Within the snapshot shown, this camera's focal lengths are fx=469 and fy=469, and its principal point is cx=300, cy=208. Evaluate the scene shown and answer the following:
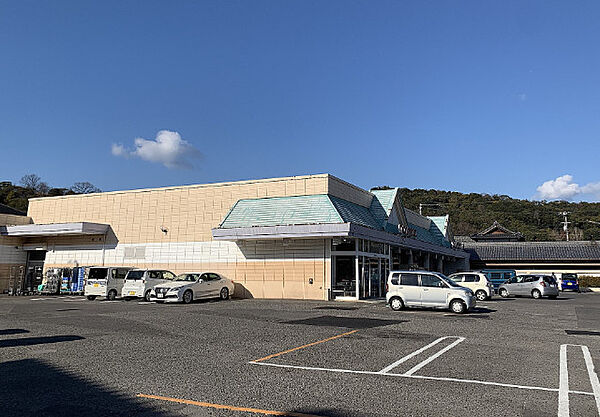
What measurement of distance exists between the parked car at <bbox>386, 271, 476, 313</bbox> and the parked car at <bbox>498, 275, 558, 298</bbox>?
1323 cm

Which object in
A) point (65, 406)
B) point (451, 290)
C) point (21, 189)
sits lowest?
point (65, 406)

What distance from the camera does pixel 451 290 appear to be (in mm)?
17109

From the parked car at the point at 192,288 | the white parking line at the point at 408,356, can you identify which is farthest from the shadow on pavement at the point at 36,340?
the parked car at the point at 192,288

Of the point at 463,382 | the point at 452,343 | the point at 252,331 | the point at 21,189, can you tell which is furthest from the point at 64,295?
the point at 21,189

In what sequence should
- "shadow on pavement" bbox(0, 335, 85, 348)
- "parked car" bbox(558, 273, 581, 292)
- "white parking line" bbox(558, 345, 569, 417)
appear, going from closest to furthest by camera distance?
Result: "white parking line" bbox(558, 345, 569, 417) < "shadow on pavement" bbox(0, 335, 85, 348) < "parked car" bbox(558, 273, 581, 292)

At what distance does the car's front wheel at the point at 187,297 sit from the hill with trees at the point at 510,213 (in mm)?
54990

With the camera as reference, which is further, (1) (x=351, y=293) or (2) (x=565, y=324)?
(1) (x=351, y=293)

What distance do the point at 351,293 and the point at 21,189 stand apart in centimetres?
5649

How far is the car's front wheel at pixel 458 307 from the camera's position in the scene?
16.9 m

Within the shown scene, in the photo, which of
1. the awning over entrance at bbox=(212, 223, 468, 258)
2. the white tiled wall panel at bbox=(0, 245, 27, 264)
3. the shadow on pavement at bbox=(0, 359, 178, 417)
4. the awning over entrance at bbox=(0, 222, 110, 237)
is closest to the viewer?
the shadow on pavement at bbox=(0, 359, 178, 417)

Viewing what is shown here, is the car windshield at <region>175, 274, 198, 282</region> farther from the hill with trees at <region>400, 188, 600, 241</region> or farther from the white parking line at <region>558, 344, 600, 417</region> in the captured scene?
the hill with trees at <region>400, 188, 600, 241</region>

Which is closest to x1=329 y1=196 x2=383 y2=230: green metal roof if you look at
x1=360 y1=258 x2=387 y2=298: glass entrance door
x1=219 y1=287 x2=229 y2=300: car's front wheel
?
x1=360 y1=258 x2=387 y2=298: glass entrance door

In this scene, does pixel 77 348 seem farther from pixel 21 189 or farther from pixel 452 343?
pixel 21 189

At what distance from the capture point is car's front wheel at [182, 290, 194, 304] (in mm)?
21398
